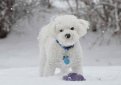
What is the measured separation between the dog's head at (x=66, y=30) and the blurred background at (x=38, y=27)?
6.03 m

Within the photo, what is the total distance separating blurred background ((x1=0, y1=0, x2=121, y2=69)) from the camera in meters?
11.2

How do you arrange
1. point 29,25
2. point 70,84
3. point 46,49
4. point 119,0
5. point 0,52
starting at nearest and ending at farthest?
1. point 70,84
2. point 46,49
3. point 119,0
4. point 0,52
5. point 29,25

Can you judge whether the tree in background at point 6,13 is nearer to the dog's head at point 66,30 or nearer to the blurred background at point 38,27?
the blurred background at point 38,27

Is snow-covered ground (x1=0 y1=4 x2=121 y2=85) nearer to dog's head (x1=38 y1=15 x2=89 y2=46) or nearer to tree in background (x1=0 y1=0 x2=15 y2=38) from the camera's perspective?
tree in background (x1=0 y1=0 x2=15 y2=38)

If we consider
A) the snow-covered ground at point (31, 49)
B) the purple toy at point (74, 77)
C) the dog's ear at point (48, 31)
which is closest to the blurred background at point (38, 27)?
the snow-covered ground at point (31, 49)

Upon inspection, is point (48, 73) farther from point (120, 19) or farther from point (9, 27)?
point (9, 27)

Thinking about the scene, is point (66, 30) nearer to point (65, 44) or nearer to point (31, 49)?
point (65, 44)

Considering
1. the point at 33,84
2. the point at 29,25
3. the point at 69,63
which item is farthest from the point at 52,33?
the point at 29,25

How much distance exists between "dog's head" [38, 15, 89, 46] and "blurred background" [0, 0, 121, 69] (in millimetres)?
6034

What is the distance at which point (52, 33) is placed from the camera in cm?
466

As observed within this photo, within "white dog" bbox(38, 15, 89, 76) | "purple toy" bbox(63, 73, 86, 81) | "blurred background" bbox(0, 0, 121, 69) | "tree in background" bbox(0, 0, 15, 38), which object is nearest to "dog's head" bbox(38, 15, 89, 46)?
"white dog" bbox(38, 15, 89, 76)

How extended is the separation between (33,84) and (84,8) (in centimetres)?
818

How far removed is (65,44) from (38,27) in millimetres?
→ 8671

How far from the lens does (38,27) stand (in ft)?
43.2
